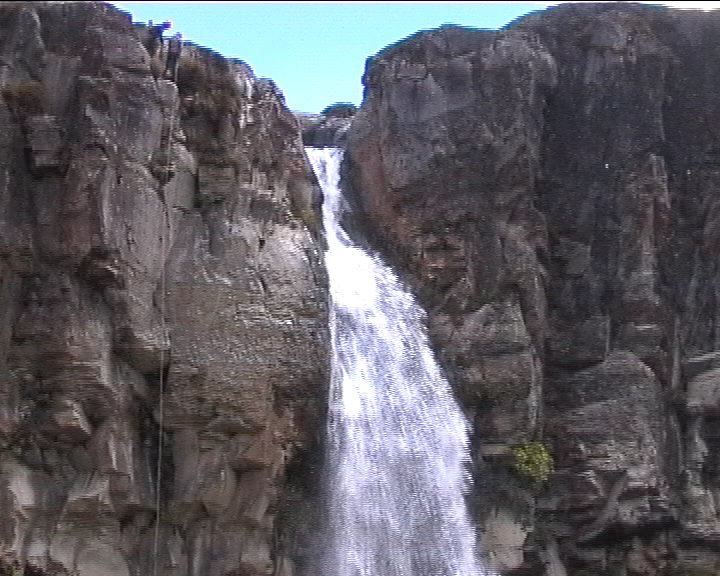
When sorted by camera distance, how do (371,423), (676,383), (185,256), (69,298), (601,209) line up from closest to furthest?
1. (69,298)
2. (185,256)
3. (371,423)
4. (676,383)
5. (601,209)

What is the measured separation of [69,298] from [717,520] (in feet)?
47.3

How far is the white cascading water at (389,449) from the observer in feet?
64.7

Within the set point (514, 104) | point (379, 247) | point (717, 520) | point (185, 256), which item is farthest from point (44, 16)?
point (717, 520)

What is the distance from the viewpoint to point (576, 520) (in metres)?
21.7

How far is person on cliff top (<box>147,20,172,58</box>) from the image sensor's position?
19953 mm

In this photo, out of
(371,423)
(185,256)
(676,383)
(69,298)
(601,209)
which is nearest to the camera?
(69,298)

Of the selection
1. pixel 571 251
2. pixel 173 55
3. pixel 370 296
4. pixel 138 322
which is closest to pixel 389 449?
pixel 370 296

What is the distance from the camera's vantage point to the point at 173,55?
2022 cm

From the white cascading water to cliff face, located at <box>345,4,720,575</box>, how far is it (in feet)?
2.24

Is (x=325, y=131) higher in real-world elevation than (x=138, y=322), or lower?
higher

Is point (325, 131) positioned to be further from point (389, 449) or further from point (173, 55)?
point (389, 449)

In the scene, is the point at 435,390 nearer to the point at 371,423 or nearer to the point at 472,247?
the point at 371,423

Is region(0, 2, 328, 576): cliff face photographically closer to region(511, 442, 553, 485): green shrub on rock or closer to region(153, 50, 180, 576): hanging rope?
region(153, 50, 180, 576): hanging rope

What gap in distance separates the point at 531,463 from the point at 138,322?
8.98 m
